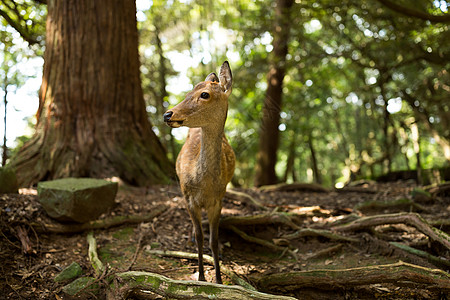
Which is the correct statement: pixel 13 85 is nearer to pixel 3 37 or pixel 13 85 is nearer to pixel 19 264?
pixel 3 37

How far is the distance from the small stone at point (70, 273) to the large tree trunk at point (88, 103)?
7.71 ft

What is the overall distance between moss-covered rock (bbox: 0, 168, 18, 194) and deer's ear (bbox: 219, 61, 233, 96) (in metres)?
3.21

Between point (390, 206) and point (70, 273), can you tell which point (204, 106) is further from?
point (390, 206)

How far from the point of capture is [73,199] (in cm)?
426

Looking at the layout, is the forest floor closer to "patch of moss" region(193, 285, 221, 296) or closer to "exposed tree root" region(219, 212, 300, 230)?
"exposed tree root" region(219, 212, 300, 230)

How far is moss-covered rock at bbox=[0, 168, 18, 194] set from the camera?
4516 millimetres

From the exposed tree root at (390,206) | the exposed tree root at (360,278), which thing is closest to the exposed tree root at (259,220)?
the exposed tree root at (360,278)

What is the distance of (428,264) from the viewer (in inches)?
160

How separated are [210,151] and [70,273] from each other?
2009mm

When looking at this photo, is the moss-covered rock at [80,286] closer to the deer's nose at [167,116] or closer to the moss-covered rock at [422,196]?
the deer's nose at [167,116]

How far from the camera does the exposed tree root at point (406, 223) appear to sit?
403cm

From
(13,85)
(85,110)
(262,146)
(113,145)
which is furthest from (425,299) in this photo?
(13,85)

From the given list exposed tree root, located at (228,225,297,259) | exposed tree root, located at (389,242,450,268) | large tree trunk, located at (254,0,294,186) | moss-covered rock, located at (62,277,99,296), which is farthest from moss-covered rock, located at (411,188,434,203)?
moss-covered rock, located at (62,277,99,296)

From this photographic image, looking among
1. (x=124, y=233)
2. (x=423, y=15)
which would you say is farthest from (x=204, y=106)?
(x=423, y=15)
